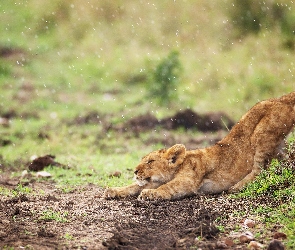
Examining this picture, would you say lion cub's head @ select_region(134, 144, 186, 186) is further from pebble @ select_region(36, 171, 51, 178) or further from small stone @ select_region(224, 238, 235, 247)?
pebble @ select_region(36, 171, 51, 178)

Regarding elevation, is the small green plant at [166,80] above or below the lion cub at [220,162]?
above

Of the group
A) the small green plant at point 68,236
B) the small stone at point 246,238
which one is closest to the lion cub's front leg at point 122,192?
the small green plant at point 68,236

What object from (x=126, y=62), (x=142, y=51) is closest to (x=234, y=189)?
(x=126, y=62)

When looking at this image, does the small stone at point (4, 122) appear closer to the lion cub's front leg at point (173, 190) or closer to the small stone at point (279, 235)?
the lion cub's front leg at point (173, 190)

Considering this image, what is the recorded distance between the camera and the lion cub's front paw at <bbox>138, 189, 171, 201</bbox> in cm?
601

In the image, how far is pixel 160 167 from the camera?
6359 millimetres

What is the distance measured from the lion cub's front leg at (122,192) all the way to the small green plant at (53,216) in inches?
30.6

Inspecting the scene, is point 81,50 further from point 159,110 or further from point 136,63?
point 159,110

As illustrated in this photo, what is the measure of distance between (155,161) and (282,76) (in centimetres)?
738

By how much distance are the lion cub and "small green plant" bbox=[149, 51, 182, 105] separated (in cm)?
592

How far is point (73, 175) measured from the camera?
8148mm

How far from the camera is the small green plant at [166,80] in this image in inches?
487

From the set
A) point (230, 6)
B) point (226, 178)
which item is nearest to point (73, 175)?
point (226, 178)

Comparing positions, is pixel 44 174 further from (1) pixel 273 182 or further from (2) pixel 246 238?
(2) pixel 246 238
